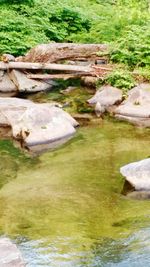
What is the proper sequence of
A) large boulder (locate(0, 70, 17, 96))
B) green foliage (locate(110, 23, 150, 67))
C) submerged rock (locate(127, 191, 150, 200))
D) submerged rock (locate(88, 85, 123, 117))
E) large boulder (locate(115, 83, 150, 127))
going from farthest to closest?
large boulder (locate(0, 70, 17, 96)) → green foliage (locate(110, 23, 150, 67)) → submerged rock (locate(88, 85, 123, 117)) → large boulder (locate(115, 83, 150, 127)) → submerged rock (locate(127, 191, 150, 200))

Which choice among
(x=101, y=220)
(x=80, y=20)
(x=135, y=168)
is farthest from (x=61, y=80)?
(x=101, y=220)

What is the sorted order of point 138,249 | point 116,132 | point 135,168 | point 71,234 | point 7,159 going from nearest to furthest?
point 138,249 → point 71,234 → point 135,168 → point 7,159 → point 116,132

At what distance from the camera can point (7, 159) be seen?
30.6 feet

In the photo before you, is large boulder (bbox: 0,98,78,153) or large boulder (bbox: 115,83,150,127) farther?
large boulder (bbox: 115,83,150,127)

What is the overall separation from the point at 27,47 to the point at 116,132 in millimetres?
4626

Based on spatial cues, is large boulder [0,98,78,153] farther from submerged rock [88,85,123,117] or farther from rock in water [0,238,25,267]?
rock in water [0,238,25,267]

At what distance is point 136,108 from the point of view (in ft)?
37.5

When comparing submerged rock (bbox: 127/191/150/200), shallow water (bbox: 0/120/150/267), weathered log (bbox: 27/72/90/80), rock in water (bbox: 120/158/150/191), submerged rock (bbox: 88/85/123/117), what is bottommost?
shallow water (bbox: 0/120/150/267)

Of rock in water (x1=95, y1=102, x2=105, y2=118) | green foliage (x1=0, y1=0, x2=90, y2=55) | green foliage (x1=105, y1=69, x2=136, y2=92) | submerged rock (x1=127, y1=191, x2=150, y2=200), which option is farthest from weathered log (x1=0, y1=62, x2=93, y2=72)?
submerged rock (x1=127, y1=191, x2=150, y2=200)

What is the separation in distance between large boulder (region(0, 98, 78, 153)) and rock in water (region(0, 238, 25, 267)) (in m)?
4.11

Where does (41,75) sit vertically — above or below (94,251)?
above

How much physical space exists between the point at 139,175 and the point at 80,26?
931 cm

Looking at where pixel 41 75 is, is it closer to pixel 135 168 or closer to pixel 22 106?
pixel 22 106

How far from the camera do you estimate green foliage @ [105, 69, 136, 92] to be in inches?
486
